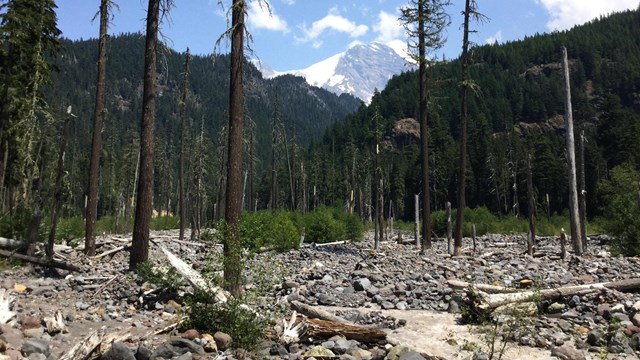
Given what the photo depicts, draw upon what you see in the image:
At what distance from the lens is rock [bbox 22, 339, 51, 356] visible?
6414 mm

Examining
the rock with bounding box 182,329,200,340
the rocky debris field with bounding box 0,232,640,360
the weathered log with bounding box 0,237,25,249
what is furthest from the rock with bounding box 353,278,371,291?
the weathered log with bounding box 0,237,25,249

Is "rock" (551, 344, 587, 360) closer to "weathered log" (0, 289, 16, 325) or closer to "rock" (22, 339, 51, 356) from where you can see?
"rock" (22, 339, 51, 356)

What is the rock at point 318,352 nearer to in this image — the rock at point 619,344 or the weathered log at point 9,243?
the rock at point 619,344

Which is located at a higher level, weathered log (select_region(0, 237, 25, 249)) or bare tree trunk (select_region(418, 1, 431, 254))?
bare tree trunk (select_region(418, 1, 431, 254))

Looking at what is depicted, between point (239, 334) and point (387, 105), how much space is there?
138 m

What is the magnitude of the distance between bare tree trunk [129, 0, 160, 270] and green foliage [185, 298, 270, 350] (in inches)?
198

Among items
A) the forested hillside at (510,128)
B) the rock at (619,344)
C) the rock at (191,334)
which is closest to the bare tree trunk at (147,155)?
the rock at (191,334)

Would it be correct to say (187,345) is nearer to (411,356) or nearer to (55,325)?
(55,325)

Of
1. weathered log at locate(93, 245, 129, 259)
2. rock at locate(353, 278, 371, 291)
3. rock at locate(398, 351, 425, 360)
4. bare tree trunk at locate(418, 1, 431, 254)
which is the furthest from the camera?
bare tree trunk at locate(418, 1, 431, 254)

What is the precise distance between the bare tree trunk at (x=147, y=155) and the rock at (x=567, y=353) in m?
9.84

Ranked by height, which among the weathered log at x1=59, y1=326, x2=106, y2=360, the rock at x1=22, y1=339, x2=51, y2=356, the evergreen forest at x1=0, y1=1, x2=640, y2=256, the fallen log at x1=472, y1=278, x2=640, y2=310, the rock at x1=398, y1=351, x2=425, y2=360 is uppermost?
the evergreen forest at x1=0, y1=1, x2=640, y2=256

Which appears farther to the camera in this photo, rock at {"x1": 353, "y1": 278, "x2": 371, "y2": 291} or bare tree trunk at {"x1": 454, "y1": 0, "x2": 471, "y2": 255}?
bare tree trunk at {"x1": 454, "y1": 0, "x2": 471, "y2": 255}

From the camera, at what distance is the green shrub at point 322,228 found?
29.7 m

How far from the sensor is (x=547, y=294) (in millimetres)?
10227
